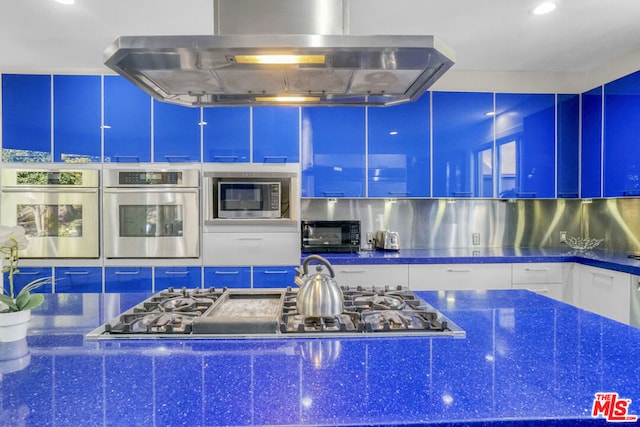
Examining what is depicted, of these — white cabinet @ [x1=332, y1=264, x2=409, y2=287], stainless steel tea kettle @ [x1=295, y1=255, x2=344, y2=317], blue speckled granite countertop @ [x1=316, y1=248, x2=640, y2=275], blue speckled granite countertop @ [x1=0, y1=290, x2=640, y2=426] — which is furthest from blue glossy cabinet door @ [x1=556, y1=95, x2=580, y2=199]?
stainless steel tea kettle @ [x1=295, y1=255, x2=344, y2=317]

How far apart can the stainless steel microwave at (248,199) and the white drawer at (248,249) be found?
170 mm

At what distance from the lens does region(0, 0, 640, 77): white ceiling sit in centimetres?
229

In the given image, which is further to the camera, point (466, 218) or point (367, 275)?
point (466, 218)

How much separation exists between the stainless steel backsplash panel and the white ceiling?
1.34m

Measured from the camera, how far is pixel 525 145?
3410 mm

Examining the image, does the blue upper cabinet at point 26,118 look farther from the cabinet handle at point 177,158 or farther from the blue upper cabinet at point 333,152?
the blue upper cabinet at point 333,152

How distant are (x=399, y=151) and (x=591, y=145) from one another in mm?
1642

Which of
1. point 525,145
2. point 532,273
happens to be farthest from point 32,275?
point 525,145

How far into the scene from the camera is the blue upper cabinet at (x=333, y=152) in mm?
3281

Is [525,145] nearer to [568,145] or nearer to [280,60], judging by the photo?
[568,145]

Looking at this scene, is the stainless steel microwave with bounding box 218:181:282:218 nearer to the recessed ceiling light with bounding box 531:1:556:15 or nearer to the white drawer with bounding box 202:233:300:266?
the white drawer with bounding box 202:233:300:266

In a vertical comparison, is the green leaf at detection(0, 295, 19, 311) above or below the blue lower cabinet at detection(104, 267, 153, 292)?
above

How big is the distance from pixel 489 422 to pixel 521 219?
3484mm

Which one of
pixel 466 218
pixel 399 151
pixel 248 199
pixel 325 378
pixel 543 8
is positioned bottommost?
pixel 325 378
